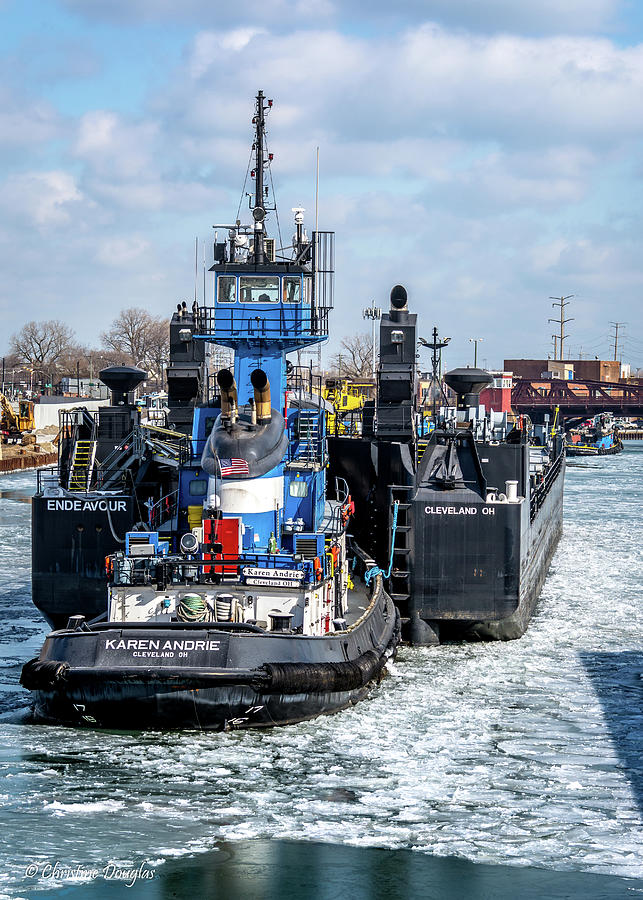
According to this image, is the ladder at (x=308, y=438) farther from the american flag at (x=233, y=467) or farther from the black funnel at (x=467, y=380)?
the black funnel at (x=467, y=380)

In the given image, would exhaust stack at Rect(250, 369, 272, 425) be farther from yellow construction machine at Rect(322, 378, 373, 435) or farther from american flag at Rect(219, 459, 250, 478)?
yellow construction machine at Rect(322, 378, 373, 435)

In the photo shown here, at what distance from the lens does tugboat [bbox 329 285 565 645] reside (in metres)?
25.2

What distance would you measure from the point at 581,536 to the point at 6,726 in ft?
110

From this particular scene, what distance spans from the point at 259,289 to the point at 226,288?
0.69m

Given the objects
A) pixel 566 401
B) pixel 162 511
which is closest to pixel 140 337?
pixel 566 401

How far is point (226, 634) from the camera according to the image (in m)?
17.3

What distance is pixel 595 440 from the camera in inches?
4277

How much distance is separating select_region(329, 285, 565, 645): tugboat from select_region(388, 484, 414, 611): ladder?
0.02 m

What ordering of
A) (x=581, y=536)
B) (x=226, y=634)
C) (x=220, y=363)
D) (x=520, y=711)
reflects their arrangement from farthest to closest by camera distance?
(x=581, y=536)
(x=220, y=363)
(x=520, y=711)
(x=226, y=634)

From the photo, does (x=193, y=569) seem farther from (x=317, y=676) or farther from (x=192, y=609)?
(x=317, y=676)

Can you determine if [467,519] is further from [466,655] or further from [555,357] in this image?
[555,357]

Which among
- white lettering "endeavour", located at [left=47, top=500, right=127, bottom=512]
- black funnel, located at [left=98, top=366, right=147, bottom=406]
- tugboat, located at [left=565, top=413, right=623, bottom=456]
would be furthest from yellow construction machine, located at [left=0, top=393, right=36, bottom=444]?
white lettering "endeavour", located at [left=47, top=500, right=127, bottom=512]

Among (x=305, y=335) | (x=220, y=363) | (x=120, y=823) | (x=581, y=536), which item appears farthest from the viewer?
(x=581, y=536)

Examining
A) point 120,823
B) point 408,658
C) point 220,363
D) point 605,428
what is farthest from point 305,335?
point 605,428
